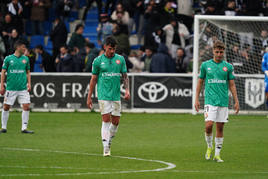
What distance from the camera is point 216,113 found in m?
12.2

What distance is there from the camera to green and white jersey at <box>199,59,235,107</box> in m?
12.2

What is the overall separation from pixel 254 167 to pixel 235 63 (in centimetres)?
1290

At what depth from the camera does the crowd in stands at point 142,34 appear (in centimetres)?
2489

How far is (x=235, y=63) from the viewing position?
24125mm

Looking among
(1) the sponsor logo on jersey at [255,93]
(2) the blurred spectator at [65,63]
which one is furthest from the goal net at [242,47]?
(2) the blurred spectator at [65,63]

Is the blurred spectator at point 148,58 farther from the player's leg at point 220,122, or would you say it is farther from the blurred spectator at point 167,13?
the player's leg at point 220,122

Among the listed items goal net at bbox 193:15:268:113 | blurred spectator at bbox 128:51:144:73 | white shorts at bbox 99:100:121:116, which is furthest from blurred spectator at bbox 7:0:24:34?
white shorts at bbox 99:100:121:116

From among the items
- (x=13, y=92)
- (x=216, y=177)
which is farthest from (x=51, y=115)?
(x=216, y=177)

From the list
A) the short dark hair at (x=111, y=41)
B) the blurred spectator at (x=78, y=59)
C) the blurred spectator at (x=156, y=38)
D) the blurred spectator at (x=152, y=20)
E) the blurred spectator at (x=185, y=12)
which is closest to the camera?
the short dark hair at (x=111, y=41)

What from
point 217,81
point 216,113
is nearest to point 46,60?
point 217,81

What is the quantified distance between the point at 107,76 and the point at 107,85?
170 mm

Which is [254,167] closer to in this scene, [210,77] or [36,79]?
[210,77]

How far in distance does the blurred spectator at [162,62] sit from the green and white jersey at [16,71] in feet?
27.0

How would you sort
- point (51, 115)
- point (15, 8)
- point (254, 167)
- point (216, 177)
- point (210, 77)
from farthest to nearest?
1. point (15, 8)
2. point (51, 115)
3. point (210, 77)
4. point (254, 167)
5. point (216, 177)
